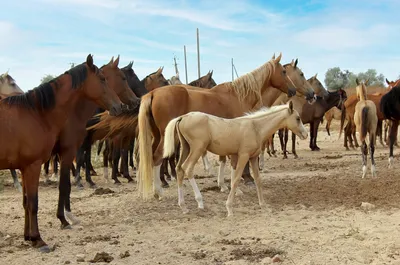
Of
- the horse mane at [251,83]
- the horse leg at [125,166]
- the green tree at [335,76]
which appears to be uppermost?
the green tree at [335,76]

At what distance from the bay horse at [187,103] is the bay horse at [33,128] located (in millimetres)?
2272

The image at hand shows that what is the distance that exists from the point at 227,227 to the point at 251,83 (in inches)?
157

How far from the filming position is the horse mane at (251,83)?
9.92 meters

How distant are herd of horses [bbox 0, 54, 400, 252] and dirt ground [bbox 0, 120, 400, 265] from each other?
0.33 meters

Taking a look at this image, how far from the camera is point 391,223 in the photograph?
257 inches

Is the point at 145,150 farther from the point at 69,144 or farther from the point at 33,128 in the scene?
the point at 33,128

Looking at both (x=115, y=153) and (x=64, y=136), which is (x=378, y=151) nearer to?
(x=115, y=153)

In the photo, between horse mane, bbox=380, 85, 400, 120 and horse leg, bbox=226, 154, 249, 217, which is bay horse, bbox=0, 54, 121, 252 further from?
horse mane, bbox=380, 85, 400, 120

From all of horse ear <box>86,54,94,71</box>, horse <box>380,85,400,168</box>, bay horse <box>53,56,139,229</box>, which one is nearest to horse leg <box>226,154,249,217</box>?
bay horse <box>53,56,139,229</box>

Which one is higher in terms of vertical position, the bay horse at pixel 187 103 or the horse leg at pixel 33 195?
the bay horse at pixel 187 103

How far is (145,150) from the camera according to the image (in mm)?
8625

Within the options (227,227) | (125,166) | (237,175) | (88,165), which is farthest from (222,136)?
(125,166)

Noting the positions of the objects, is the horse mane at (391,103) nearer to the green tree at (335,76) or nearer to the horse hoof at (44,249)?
the horse hoof at (44,249)

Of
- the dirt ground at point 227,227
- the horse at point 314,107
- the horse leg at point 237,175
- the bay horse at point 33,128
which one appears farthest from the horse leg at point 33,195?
the horse at point 314,107
